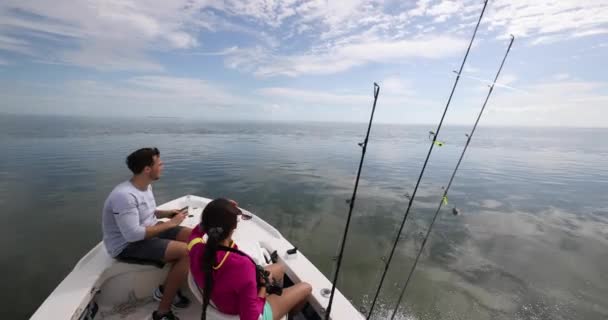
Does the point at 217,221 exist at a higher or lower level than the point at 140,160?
lower

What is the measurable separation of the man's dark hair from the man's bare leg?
107 centimetres

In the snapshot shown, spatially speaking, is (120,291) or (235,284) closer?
(235,284)

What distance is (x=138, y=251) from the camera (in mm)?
3158

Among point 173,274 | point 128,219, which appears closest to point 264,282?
point 173,274

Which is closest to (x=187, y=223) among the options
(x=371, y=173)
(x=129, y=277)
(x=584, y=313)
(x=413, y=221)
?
(x=129, y=277)

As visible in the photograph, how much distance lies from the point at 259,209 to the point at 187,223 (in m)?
5.11

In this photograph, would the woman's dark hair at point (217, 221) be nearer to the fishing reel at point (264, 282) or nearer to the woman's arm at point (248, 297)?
the woman's arm at point (248, 297)

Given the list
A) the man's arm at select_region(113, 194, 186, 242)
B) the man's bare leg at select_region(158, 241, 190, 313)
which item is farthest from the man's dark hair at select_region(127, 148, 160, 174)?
the man's bare leg at select_region(158, 241, 190, 313)

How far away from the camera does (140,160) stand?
3.08 m

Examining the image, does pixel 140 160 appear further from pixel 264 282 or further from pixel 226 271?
pixel 264 282

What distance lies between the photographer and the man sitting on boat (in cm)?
294

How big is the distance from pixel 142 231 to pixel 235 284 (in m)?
1.75

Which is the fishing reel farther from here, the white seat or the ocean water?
the ocean water

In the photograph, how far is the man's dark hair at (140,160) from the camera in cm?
306
